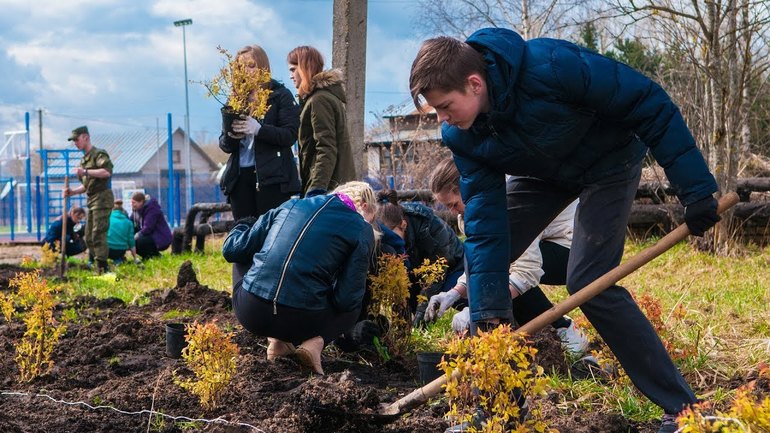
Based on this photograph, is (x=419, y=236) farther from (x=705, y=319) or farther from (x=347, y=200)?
(x=705, y=319)

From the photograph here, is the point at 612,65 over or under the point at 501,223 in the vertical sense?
over

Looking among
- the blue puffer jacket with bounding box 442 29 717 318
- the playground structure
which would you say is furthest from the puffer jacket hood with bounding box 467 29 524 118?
the playground structure

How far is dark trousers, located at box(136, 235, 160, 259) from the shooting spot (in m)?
11.5

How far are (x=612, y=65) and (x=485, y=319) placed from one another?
38.6 inches

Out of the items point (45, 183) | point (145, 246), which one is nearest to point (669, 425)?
point (145, 246)

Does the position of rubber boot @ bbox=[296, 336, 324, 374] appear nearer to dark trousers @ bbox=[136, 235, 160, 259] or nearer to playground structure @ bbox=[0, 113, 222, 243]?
dark trousers @ bbox=[136, 235, 160, 259]

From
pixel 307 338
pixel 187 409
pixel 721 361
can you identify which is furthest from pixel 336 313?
pixel 721 361

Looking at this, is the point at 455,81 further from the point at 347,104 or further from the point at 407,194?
the point at 407,194

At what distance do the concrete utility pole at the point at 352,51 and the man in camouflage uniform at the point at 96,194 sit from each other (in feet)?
15.7

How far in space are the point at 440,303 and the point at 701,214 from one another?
223 cm

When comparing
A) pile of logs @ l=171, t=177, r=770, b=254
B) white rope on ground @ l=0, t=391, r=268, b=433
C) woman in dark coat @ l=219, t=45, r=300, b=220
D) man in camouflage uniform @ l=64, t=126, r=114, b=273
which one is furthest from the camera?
man in camouflage uniform @ l=64, t=126, r=114, b=273

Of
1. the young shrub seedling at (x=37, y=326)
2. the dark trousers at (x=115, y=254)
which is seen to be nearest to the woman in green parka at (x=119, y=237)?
the dark trousers at (x=115, y=254)

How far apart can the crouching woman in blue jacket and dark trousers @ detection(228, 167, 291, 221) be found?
5.23ft

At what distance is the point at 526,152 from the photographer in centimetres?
288
